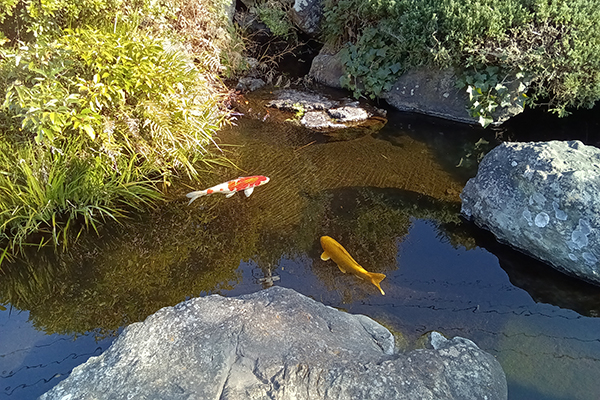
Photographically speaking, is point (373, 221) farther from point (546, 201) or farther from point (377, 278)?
point (546, 201)

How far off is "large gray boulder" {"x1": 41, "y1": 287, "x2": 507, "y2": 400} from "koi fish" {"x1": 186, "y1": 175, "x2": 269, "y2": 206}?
Answer: 6.67ft

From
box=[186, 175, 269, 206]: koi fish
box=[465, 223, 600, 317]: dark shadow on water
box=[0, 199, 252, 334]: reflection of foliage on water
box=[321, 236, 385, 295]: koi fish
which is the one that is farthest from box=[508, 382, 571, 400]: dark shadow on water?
box=[186, 175, 269, 206]: koi fish

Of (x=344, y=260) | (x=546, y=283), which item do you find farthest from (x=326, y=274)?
→ (x=546, y=283)

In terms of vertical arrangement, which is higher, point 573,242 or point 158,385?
point 158,385

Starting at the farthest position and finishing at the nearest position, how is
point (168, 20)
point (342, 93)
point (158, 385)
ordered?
1. point (342, 93)
2. point (168, 20)
3. point (158, 385)

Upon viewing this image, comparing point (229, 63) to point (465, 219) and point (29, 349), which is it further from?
point (29, 349)

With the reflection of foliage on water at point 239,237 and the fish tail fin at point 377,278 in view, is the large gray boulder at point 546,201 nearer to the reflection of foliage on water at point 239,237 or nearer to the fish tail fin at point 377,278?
the reflection of foliage on water at point 239,237

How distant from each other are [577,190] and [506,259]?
961 millimetres

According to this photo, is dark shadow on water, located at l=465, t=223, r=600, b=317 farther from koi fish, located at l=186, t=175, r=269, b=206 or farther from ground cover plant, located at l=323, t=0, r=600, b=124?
ground cover plant, located at l=323, t=0, r=600, b=124

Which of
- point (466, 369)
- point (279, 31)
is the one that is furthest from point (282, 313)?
point (279, 31)

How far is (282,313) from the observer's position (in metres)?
3.34

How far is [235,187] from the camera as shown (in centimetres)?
536

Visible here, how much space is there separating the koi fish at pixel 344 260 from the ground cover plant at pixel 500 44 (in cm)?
389

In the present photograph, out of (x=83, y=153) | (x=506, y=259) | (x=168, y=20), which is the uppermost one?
(x=168, y=20)
